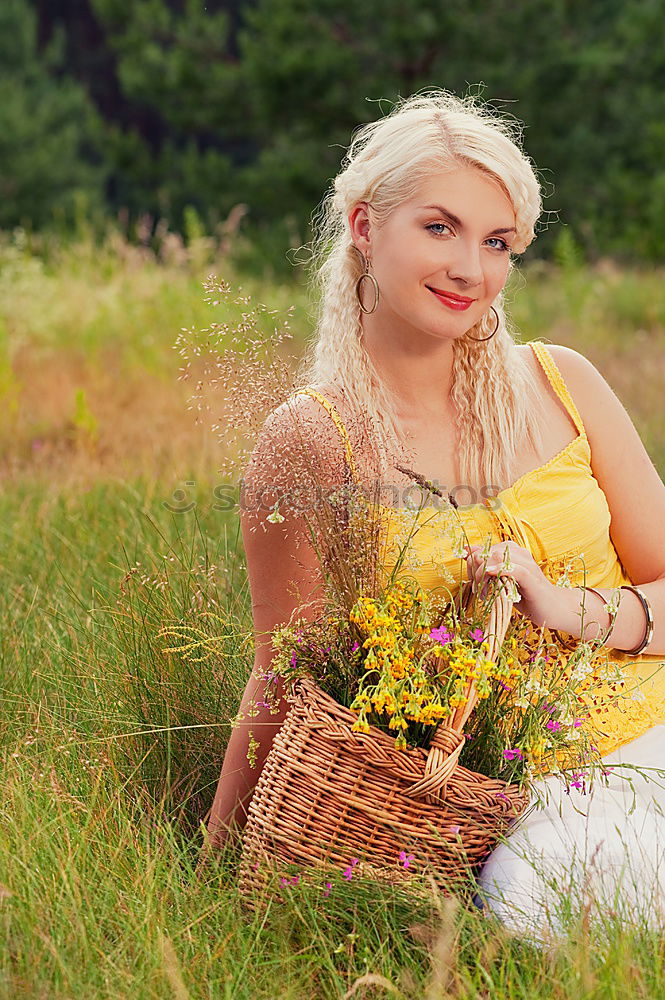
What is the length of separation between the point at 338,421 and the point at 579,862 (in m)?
0.88

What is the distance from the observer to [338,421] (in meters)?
2.29

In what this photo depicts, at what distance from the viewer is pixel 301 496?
6.54ft

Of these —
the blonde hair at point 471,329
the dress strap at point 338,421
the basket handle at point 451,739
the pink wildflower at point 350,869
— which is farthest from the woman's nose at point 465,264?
the pink wildflower at point 350,869

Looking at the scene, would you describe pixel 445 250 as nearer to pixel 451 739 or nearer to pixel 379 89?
pixel 451 739

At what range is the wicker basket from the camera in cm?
193

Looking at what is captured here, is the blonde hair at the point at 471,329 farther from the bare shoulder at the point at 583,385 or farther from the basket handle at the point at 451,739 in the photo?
the basket handle at the point at 451,739

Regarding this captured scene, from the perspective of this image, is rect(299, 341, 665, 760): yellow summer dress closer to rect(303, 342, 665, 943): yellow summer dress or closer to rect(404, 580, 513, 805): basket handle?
Answer: rect(303, 342, 665, 943): yellow summer dress

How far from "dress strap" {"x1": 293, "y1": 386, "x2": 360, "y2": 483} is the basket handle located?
1.19ft

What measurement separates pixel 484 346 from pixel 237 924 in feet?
3.96

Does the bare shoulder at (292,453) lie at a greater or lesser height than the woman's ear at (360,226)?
lesser

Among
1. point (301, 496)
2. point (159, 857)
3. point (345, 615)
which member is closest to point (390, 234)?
point (301, 496)

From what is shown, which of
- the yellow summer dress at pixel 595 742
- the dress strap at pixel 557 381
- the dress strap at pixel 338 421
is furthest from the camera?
the dress strap at pixel 557 381

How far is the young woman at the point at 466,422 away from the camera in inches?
88.9

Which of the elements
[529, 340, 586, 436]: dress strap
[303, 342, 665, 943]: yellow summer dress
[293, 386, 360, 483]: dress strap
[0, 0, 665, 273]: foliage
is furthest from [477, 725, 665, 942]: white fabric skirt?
[0, 0, 665, 273]: foliage
